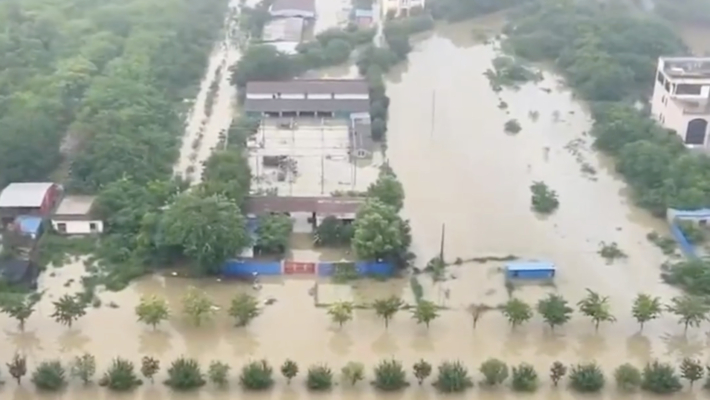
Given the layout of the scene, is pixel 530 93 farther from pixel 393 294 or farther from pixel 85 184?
pixel 85 184

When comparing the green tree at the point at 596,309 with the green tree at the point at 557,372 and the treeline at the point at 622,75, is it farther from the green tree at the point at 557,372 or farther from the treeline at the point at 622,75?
the treeline at the point at 622,75

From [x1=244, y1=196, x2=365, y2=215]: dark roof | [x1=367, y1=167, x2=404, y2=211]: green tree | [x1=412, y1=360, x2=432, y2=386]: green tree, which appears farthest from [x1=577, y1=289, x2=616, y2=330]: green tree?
[x1=244, y1=196, x2=365, y2=215]: dark roof

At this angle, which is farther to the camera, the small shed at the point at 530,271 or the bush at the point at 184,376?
the small shed at the point at 530,271

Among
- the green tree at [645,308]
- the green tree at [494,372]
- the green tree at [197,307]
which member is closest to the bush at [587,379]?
the green tree at [494,372]

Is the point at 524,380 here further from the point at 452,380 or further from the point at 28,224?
the point at 28,224

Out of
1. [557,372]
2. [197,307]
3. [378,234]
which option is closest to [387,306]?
[378,234]

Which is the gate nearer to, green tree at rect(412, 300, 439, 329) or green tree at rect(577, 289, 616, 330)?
green tree at rect(412, 300, 439, 329)
